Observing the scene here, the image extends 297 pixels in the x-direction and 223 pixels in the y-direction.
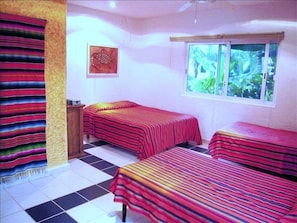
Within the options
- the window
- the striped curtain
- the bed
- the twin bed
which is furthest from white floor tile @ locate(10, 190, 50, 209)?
the window

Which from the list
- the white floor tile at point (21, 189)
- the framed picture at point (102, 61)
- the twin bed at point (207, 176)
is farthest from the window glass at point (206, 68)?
the white floor tile at point (21, 189)

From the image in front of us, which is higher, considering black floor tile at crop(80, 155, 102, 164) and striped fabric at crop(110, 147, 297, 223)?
striped fabric at crop(110, 147, 297, 223)

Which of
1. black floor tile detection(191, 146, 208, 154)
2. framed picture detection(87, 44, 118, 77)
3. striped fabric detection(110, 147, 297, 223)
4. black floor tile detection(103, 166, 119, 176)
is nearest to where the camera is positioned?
striped fabric detection(110, 147, 297, 223)

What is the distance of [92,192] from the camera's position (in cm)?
278

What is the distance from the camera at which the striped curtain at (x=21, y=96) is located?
2.55 meters

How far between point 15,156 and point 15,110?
0.50m

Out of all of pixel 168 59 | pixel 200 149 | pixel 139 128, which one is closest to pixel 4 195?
pixel 139 128

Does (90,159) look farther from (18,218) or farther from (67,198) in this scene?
(18,218)

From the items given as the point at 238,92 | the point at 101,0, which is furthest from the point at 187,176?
the point at 101,0

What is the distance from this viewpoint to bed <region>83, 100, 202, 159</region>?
12.3 feet

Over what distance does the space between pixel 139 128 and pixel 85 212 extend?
1582mm

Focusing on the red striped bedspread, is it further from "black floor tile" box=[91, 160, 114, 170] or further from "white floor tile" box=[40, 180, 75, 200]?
"white floor tile" box=[40, 180, 75, 200]

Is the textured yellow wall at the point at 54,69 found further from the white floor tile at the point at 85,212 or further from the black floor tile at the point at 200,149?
the black floor tile at the point at 200,149

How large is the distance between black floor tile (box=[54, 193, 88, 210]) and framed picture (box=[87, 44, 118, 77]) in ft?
8.83
